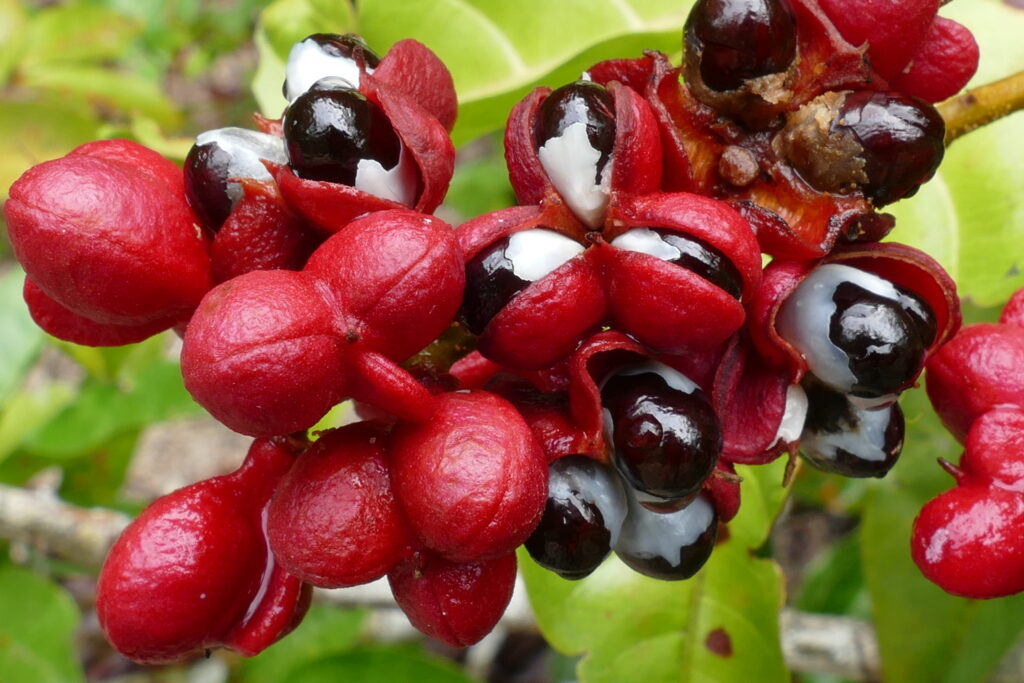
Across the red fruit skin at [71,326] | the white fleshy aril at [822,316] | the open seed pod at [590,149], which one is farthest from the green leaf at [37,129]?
the white fleshy aril at [822,316]

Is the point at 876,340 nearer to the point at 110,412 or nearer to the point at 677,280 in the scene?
the point at 677,280

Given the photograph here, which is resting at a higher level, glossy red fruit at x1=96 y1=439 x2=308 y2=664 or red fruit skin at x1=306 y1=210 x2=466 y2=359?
red fruit skin at x1=306 y1=210 x2=466 y2=359

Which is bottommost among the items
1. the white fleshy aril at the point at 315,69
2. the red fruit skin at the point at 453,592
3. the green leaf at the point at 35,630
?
the green leaf at the point at 35,630

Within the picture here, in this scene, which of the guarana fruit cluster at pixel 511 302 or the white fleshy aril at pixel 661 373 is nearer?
the guarana fruit cluster at pixel 511 302

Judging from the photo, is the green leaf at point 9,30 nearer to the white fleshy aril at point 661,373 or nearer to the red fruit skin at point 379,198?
the red fruit skin at point 379,198

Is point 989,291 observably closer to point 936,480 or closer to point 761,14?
point 936,480

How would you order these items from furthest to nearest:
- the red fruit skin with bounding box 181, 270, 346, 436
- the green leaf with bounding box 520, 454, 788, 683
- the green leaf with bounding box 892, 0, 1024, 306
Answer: the green leaf with bounding box 520, 454, 788, 683 → the green leaf with bounding box 892, 0, 1024, 306 → the red fruit skin with bounding box 181, 270, 346, 436

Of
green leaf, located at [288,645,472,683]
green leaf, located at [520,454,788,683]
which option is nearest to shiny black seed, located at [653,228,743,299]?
green leaf, located at [520,454,788,683]

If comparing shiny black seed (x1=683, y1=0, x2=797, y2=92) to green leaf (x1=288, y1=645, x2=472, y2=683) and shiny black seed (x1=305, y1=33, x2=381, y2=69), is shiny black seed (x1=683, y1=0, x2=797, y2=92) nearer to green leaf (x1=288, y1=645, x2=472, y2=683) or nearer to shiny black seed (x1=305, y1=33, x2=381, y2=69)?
shiny black seed (x1=305, y1=33, x2=381, y2=69)

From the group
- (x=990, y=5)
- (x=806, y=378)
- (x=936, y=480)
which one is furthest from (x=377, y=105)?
(x=936, y=480)
